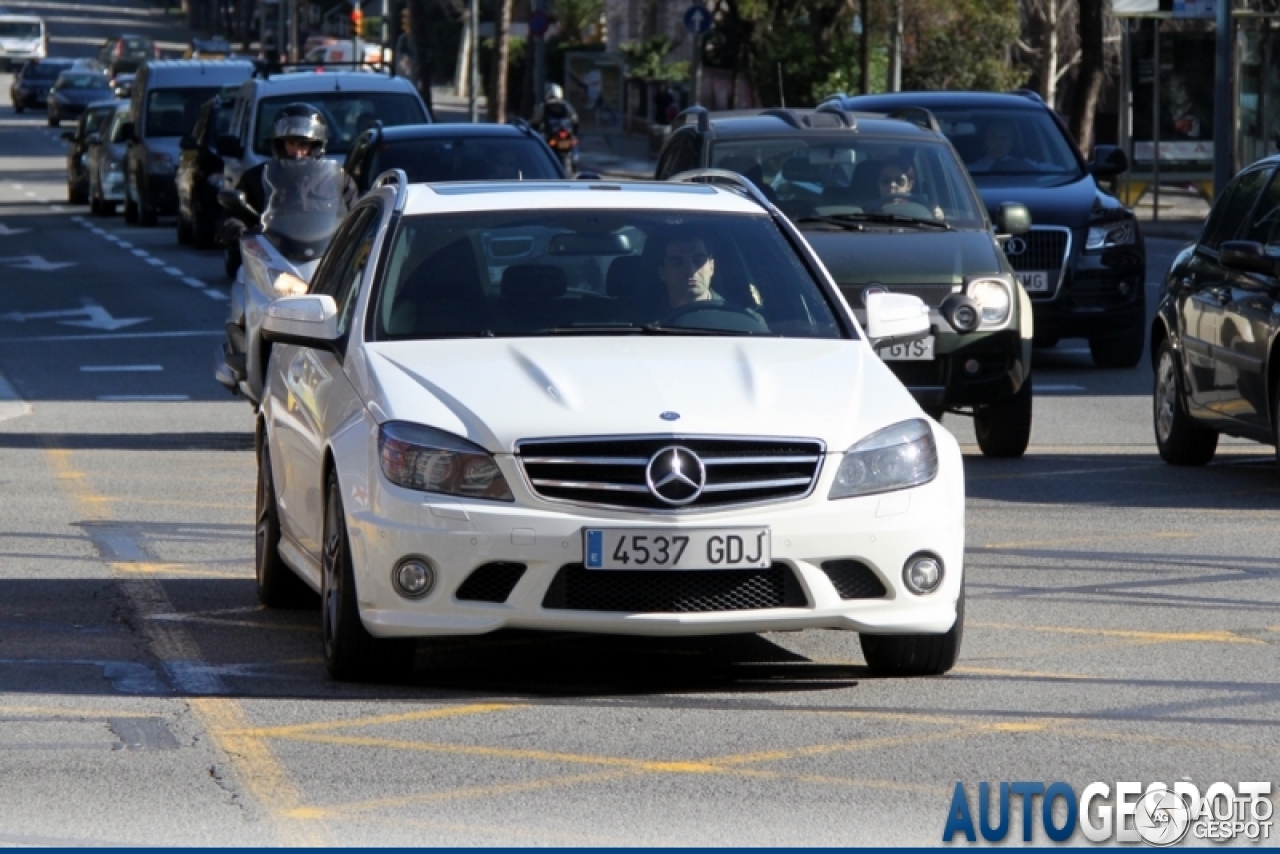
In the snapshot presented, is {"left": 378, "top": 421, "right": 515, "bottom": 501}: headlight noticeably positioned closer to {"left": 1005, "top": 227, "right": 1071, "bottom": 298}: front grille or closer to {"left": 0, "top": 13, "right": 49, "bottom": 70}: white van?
{"left": 1005, "top": 227, "right": 1071, "bottom": 298}: front grille

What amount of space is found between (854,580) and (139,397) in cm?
1070

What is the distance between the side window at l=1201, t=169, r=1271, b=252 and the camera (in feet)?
45.5

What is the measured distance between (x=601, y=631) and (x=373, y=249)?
1.91m

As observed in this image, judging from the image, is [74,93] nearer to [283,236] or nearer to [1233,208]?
[283,236]

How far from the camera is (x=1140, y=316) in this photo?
19516 millimetres

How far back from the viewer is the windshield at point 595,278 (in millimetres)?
8773

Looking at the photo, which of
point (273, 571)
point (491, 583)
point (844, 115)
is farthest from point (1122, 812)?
point (844, 115)

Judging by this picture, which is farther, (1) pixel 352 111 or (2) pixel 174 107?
(2) pixel 174 107

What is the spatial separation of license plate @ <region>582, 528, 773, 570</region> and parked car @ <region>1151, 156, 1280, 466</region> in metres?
5.91

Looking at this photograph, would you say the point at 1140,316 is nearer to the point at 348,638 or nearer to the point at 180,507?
the point at 180,507

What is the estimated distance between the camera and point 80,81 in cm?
7925

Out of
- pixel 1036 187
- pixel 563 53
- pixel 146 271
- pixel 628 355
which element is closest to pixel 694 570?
pixel 628 355

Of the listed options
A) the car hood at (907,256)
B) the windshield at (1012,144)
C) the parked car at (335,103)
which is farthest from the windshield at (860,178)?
the parked car at (335,103)

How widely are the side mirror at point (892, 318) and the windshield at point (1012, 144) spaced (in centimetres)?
1049
